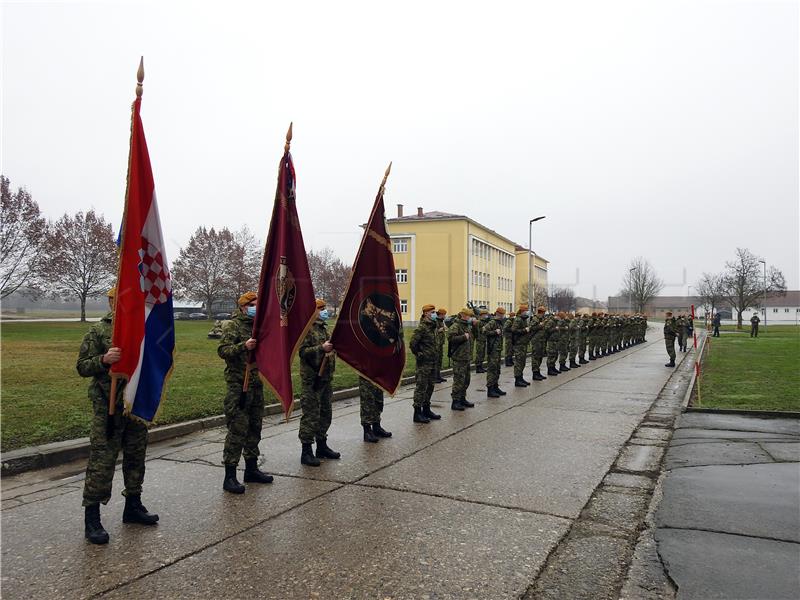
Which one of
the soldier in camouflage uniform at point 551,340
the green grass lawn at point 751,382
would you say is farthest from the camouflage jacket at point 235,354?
the soldier in camouflage uniform at point 551,340

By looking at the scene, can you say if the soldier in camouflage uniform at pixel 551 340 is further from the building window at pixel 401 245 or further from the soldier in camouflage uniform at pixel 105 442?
the building window at pixel 401 245

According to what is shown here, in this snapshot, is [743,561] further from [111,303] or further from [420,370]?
[420,370]

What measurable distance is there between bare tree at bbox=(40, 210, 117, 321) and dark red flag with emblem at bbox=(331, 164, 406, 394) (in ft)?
137

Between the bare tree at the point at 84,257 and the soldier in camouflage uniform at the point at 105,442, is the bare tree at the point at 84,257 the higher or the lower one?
the higher one

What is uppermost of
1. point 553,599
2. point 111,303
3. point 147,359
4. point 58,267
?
point 58,267

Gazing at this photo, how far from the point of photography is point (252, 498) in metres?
5.48

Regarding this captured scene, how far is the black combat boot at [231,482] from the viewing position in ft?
18.5

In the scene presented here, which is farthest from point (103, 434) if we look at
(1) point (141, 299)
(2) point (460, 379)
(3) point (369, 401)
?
(2) point (460, 379)

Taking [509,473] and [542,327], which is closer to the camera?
[509,473]

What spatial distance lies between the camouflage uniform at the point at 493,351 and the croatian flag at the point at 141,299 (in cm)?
852

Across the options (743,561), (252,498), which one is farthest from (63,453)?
(743,561)

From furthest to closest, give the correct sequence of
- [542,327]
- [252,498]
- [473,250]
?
[473,250], [542,327], [252,498]

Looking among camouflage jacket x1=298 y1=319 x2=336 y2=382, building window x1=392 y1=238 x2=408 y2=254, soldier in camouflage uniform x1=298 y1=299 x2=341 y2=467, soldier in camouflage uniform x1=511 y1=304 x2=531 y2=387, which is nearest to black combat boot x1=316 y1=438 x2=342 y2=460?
soldier in camouflage uniform x1=298 y1=299 x2=341 y2=467

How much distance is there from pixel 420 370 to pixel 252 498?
4.60 meters
